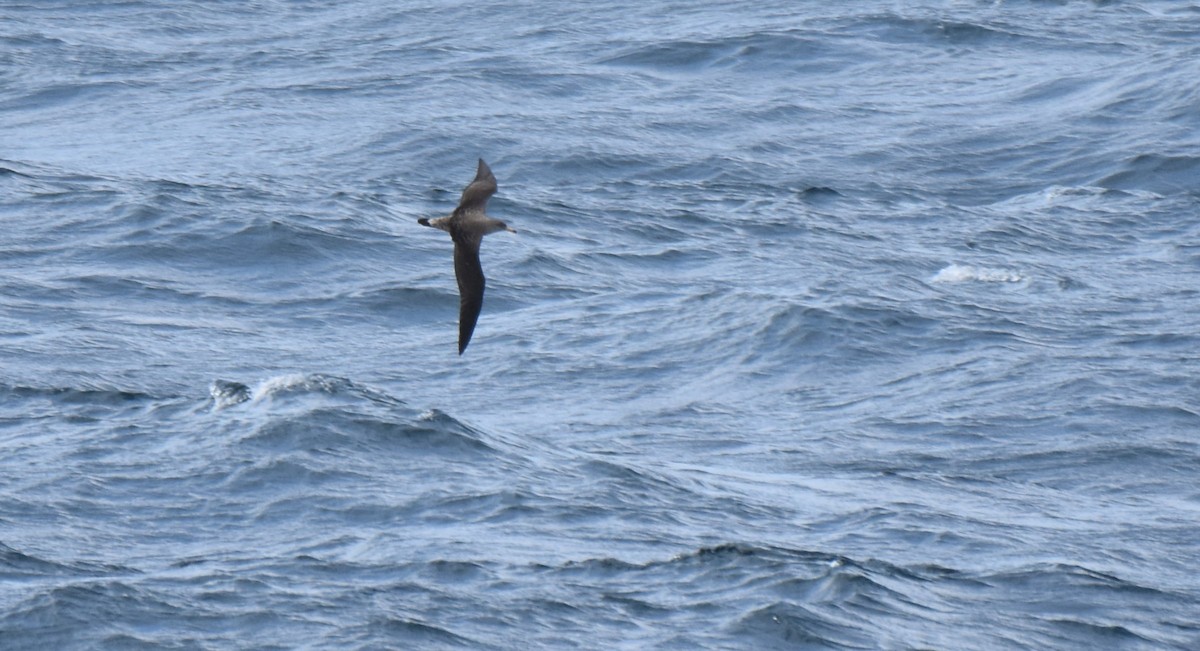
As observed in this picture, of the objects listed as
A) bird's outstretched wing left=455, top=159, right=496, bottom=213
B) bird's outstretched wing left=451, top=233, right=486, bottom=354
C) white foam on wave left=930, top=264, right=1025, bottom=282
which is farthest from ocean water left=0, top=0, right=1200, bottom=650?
bird's outstretched wing left=455, top=159, right=496, bottom=213

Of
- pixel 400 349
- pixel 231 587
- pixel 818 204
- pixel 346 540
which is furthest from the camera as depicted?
pixel 818 204

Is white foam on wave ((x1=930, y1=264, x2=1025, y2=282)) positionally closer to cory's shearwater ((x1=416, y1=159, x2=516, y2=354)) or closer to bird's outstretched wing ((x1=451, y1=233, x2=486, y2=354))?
cory's shearwater ((x1=416, y1=159, x2=516, y2=354))

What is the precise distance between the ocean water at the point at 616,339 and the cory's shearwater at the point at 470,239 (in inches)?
59.9

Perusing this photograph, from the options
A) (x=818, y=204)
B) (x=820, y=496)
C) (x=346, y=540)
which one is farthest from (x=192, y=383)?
(x=818, y=204)

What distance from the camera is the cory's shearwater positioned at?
13.1 meters

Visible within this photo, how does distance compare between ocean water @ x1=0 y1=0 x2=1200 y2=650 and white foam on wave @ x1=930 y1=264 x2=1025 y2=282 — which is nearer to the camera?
ocean water @ x1=0 y1=0 x2=1200 y2=650

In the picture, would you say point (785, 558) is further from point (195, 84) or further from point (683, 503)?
point (195, 84)

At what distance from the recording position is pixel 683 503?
1452 cm

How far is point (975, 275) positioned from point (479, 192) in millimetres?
7602

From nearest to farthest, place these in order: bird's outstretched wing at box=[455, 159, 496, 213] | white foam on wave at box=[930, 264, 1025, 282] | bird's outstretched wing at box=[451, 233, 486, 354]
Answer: bird's outstretched wing at box=[451, 233, 486, 354], bird's outstretched wing at box=[455, 159, 496, 213], white foam on wave at box=[930, 264, 1025, 282]

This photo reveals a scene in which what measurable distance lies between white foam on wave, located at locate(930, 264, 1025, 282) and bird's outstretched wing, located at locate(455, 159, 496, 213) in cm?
708

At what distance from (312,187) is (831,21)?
34.4ft

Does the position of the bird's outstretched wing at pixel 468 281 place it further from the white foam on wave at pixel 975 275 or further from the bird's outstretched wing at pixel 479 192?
the white foam on wave at pixel 975 275

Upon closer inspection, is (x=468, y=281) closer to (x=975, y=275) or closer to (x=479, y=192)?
(x=479, y=192)
